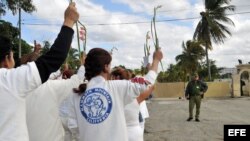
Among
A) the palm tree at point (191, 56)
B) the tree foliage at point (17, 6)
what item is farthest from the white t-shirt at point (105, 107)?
the palm tree at point (191, 56)

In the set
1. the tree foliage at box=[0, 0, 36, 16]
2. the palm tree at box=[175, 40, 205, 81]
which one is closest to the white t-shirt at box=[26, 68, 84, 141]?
the tree foliage at box=[0, 0, 36, 16]

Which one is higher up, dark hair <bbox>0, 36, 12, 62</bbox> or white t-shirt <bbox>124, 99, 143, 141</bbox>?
dark hair <bbox>0, 36, 12, 62</bbox>

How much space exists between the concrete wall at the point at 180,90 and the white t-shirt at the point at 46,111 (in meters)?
41.7

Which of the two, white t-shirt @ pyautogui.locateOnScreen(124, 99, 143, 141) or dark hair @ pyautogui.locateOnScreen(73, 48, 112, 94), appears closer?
dark hair @ pyautogui.locateOnScreen(73, 48, 112, 94)

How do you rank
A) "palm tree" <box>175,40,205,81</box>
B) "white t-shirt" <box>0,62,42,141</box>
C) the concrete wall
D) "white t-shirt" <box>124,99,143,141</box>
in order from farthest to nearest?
1. "palm tree" <box>175,40,205,81</box>
2. the concrete wall
3. "white t-shirt" <box>124,99,143,141</box>
4. "white t-shirt" <box>0,62,42,141</box>

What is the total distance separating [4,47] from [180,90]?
44211 millimetres

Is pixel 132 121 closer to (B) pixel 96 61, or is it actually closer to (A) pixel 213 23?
(B) pixel 96 61

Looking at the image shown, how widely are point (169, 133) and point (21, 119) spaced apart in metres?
10.6

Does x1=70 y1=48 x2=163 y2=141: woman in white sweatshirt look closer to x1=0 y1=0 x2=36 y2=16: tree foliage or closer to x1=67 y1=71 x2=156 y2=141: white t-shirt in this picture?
x1=67 y1=71 x2=156 y2=141: white t-shirt

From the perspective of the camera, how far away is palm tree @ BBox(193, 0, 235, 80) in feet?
162

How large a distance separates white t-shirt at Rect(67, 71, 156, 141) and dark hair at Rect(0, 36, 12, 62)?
84cm

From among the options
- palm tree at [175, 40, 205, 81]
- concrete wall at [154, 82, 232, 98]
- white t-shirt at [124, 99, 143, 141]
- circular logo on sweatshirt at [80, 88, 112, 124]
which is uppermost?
palm tree at [175, 40, 205, 81]

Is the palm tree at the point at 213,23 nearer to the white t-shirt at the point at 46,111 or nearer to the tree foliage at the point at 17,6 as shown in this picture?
the tree foliage at the point at 17,6

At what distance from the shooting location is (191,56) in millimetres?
56250
